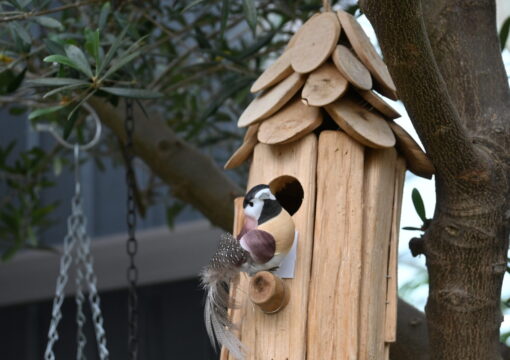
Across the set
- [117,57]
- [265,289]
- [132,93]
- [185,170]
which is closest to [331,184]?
[265,289]

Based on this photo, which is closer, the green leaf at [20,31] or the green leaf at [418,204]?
the green leaf at [418,204]

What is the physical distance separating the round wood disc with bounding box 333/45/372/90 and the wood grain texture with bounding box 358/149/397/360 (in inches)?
4.5

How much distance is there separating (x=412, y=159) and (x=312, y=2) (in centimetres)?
79

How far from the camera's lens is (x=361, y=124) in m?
1.37

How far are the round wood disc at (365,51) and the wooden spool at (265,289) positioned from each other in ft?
1.35

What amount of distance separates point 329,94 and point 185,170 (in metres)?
0.78

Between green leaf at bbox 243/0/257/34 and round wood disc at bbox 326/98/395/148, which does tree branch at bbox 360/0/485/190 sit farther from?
green leaf at bbox 243/0/257/34

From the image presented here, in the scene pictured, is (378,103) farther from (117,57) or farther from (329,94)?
(117,57)

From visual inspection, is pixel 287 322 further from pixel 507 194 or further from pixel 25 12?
pixel 25 12

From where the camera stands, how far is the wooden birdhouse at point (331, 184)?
130cm

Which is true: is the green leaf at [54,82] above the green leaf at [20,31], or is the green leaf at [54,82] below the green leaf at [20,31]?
below

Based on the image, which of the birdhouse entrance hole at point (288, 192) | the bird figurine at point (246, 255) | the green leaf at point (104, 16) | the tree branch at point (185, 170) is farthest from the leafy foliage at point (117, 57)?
the bird figurine at point (246, 255)

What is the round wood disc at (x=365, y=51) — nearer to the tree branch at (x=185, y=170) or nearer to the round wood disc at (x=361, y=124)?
the round wood disc at (x=361, y=124)

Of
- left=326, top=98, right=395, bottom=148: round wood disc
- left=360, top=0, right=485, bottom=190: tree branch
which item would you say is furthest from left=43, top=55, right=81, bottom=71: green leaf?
left=360, top=0, right=485, bottom=190: tree branch
